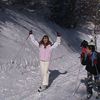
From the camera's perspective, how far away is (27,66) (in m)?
18.1

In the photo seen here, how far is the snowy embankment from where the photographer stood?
13180mm

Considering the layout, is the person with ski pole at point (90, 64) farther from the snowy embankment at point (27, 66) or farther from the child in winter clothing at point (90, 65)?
the snowy embankment at point (27, 66)

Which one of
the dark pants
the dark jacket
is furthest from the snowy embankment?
the dark jacket

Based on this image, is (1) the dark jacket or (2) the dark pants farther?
(2) the dark pants

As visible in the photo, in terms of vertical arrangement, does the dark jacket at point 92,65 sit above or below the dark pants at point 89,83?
above

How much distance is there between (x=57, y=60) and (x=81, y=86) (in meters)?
8.10

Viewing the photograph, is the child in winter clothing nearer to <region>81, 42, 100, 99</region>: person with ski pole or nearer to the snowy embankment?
<region>81, 42, 100, 99</region>: person with ski pole

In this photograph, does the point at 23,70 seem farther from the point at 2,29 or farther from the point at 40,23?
the point at 40,23

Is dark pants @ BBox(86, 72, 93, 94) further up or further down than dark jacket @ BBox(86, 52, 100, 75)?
further down

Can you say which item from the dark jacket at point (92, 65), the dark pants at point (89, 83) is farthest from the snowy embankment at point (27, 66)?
the dark jacket at point (92, 65)

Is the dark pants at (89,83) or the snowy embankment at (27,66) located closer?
the dark pants at (89,83)

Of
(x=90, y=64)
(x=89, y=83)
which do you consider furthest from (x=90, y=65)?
(x=89, y=83)

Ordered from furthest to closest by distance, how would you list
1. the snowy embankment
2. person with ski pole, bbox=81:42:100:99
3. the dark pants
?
the snowy embankment < the dark pants < person with ski pole, bbox=81:42:100:99

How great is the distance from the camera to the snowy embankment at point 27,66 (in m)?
13.2
